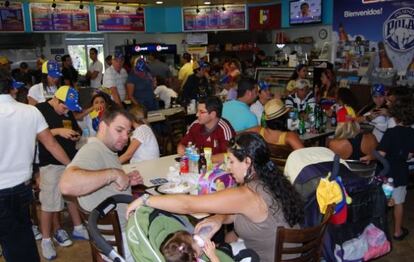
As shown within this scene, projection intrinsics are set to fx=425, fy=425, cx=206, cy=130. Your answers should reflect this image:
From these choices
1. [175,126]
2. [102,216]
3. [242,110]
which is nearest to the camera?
[102,216]

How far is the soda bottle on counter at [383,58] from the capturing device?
8.79 metres

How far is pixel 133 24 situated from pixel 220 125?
28.0 feet

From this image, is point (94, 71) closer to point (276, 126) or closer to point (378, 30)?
point (378, 30)

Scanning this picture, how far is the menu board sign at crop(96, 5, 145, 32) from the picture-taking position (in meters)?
11.3

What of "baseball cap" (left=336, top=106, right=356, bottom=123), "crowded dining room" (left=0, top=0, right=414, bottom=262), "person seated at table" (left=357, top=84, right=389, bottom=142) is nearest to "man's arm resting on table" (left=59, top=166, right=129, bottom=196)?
"crowded dining room" (left=0, top=0, right=414, bottom=262)

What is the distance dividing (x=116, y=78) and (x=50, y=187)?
382 cm

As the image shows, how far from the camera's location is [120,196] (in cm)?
238

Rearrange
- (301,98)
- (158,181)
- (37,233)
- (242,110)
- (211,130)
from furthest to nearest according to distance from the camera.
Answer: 1. (301,98)
2. (242,110)
3. (37,233)
4. (211,130)
5. (158,181)

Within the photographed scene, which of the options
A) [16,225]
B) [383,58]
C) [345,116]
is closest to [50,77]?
[16,225]

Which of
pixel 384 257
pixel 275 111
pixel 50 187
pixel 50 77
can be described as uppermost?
pixel 50 77

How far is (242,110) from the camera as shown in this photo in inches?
195

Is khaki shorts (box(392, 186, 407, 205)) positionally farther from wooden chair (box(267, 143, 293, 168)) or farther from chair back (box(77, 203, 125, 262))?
chair back (box(77, 203, 125, 262))

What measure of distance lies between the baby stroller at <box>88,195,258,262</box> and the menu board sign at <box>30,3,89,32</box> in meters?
9.30

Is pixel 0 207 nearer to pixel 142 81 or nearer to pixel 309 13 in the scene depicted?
pixel 142 81
